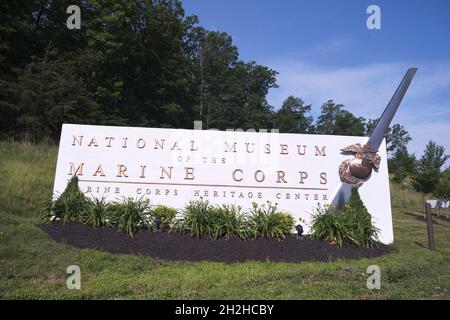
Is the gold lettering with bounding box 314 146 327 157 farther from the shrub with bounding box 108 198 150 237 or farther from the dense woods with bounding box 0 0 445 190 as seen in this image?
the dense woods with bounding box 0 0 445 190

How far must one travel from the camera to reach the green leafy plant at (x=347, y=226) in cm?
855

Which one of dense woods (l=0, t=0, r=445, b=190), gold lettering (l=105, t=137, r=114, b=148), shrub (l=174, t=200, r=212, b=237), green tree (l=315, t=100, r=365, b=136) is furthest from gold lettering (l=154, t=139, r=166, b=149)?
green tree (l=315, t=100, r=365, b=136)

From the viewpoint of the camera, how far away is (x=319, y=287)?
18.5 ft

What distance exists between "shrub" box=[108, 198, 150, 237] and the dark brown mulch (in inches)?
8.3

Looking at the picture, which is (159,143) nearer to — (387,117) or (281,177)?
(281,177)

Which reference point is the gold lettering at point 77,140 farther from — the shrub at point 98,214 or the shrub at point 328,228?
the shrub at point 328,228

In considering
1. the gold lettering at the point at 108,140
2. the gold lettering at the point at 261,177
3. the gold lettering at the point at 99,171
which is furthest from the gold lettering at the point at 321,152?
the gold lettering at the point at 99,171

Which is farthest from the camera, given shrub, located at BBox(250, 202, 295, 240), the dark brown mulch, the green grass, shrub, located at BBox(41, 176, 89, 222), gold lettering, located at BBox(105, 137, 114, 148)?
gold lettering, located at BBox(105, 137, 114, 148)

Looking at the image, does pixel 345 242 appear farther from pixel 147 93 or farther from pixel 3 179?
pixel 147 93

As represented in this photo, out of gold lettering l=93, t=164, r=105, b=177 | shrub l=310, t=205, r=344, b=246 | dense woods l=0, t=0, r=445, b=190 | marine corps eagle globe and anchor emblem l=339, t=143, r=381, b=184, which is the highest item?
dense woods l=0, t=0, r=445, b=190

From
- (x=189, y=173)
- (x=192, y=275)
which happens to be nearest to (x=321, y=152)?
(x=189, y=173)

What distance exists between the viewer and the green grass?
5.32m

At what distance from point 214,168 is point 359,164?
163 inches
